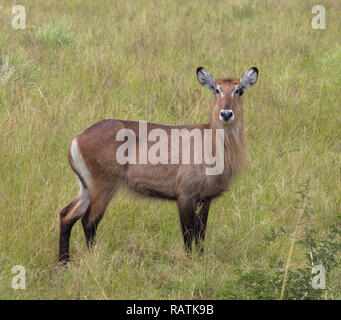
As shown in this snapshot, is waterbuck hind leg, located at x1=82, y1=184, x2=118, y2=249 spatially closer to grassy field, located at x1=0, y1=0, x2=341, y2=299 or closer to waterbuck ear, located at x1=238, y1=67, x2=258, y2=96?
grassy field, located at x1=0, y1=0, x2=341, y2=299

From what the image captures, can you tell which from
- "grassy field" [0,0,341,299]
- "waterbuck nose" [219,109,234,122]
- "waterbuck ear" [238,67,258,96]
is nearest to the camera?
"grassy field" [0,0,341,299]

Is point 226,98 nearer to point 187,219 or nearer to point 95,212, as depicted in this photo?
point 187,219

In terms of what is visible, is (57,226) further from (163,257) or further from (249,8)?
(249,8)

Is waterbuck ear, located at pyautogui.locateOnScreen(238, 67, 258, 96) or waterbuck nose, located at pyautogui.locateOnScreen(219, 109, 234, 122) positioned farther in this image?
waterbuck ear, located at pyautogui.locateOnScreen(238, 67, 258, 96)

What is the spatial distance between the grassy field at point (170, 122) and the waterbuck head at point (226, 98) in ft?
2.11

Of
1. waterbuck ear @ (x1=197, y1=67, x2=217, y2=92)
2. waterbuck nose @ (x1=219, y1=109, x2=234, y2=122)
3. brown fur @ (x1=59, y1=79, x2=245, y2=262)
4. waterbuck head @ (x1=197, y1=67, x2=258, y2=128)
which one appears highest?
waterbuck ear @ (x1=197, y1=67, x2=217, y2=92)

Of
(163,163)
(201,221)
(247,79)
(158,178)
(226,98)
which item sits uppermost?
(247,79)

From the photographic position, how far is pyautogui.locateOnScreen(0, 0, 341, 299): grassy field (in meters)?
3.59

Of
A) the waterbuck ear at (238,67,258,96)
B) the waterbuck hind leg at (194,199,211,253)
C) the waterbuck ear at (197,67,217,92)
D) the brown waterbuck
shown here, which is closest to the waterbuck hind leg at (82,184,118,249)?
the brown waterbuck

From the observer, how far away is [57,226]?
164 inches

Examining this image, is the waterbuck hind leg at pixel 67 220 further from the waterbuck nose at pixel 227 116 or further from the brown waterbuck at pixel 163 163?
the waterbuck nose at pixel 227 116

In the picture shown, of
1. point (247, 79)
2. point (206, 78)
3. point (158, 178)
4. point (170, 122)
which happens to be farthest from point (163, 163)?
point (170, 122)

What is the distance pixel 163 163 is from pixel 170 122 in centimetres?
134

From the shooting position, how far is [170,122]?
5.50 meters
